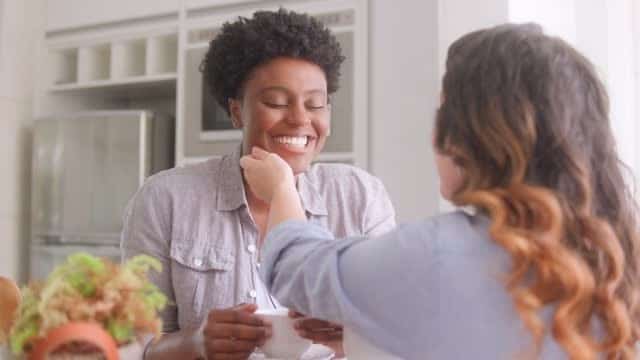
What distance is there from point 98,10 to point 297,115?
219cm

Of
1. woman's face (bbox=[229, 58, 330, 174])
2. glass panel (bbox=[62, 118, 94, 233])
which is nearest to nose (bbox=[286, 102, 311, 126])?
woman's face (bbox=[229, 58, 330, 174])

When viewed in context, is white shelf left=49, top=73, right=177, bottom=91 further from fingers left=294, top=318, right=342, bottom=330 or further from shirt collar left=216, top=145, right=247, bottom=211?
fingers left=294, top=318, right=342, bottom=330

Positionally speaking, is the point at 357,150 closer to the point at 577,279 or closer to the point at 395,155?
the point at 395,155

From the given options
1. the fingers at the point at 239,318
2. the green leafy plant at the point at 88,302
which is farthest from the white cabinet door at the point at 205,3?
the green leafy plant at the point at 88,302

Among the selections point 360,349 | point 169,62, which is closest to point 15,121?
point 169,62

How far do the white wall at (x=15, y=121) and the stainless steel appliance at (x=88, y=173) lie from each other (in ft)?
0.36

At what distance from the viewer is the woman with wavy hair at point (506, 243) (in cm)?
63

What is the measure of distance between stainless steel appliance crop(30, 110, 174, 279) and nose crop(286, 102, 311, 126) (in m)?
1.83

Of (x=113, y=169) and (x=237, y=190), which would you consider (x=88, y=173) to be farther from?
(x=237, y=190)

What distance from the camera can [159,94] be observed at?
3305mm

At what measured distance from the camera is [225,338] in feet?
2.90

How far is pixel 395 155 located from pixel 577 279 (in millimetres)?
1804

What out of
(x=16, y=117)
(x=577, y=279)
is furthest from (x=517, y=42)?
(x=16, y=117)

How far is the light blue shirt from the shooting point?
627mm
